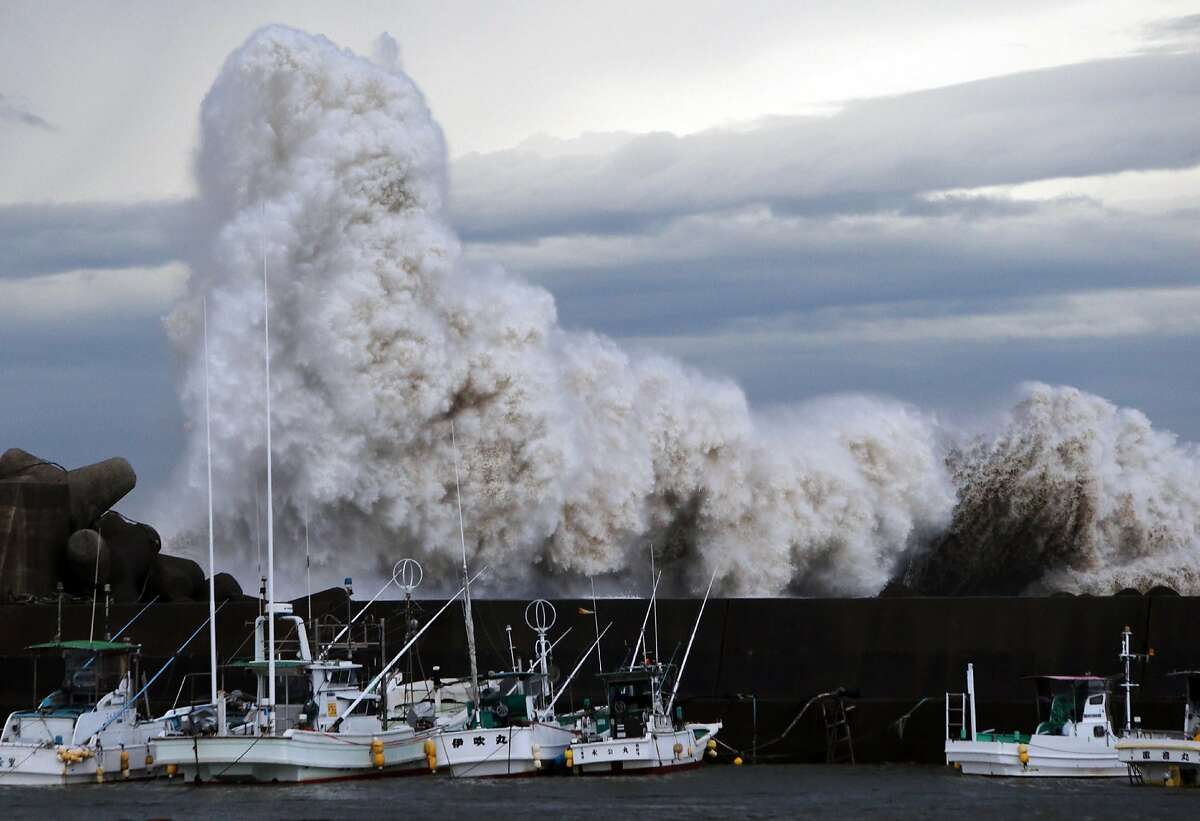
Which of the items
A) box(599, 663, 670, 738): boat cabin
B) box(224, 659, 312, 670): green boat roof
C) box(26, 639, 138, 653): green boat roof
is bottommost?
box(599, 663, 670, 738): boat cabin

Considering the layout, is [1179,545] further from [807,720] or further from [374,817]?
[374,817]

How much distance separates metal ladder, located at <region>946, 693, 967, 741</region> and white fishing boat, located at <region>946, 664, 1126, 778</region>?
94mm

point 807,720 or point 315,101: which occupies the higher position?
point 315,101

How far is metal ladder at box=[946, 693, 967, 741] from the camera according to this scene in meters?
41.9

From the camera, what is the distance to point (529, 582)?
→ 5588 centimetres

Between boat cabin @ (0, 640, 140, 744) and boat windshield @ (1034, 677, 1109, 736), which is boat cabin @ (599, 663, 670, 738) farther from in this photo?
boat cabin @ (0, 640, 140, 744)

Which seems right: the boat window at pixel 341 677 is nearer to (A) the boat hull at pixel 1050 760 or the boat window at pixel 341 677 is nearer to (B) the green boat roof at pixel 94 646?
(B) the green boat roof at pixel 94 646

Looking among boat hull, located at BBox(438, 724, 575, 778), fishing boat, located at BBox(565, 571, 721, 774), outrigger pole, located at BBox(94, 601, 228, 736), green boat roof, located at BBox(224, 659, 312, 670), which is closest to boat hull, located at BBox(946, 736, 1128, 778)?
fishing boat, located at BBox(565, 571, 721, 774)

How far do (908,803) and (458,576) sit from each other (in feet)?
61.3

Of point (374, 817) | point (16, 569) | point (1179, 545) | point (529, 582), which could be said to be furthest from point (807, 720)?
point (1179, 545)

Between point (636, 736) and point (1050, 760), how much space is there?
7.78 m

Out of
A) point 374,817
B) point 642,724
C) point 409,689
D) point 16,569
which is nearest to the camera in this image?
point 374,817

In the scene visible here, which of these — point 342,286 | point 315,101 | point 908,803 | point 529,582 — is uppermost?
point 315,101

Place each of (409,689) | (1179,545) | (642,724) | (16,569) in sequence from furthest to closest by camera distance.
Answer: (1179,545) → (16,569) → (409,689) → (642,724)
